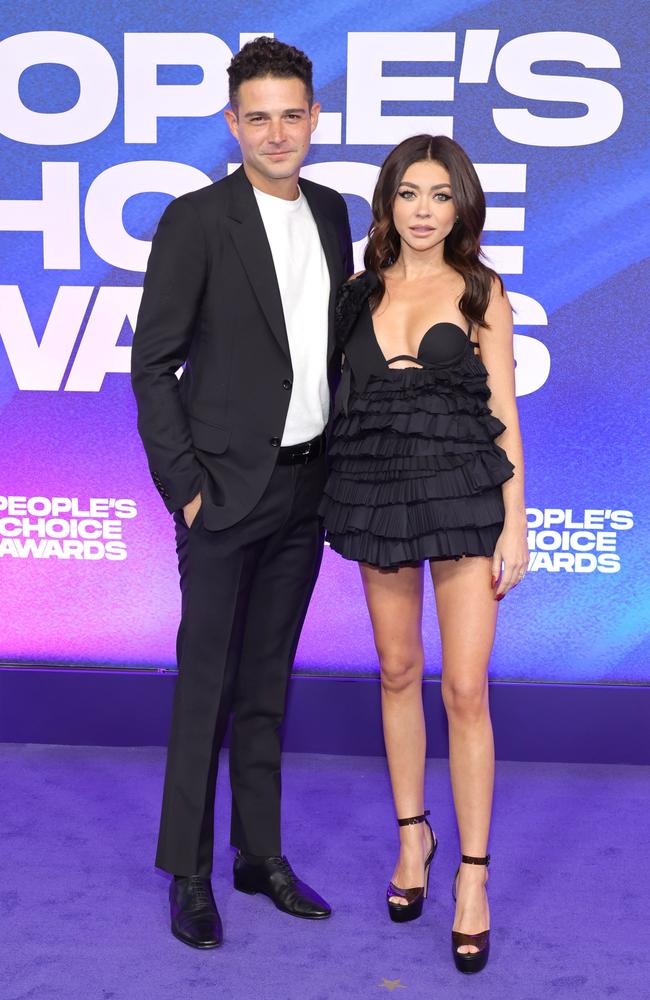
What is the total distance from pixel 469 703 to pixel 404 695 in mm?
220

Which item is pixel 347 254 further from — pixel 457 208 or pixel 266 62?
pixel 266 62

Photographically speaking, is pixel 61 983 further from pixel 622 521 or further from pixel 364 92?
pixel 364 92

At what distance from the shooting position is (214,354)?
8.30 ft

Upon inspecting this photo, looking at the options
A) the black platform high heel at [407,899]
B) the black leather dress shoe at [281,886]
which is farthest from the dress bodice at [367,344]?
the black leather dress shoe at [281,886]

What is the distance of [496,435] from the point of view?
2.50 metres

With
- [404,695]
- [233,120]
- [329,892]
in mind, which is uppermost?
[233,120]

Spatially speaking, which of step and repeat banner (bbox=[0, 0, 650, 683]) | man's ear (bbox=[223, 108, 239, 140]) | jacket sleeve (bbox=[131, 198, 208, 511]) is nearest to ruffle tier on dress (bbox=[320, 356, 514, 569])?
jacket sleeve (bbox=[131, 198, 208, 511])

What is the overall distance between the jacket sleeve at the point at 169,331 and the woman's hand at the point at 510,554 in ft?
2.23

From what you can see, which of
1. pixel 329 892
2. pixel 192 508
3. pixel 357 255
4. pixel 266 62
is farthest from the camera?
pixel 357 255

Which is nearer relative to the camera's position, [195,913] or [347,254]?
[195,913]

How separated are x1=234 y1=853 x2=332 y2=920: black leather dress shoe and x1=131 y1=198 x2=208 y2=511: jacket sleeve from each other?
0.97 metres

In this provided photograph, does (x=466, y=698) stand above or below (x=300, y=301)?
below

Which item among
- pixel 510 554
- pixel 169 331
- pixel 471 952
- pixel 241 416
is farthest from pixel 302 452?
pixel 471 952

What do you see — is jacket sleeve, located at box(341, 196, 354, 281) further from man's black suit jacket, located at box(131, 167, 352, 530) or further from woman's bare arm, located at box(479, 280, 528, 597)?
woman's bare arm, located at box(479, 280, 528, 597)
